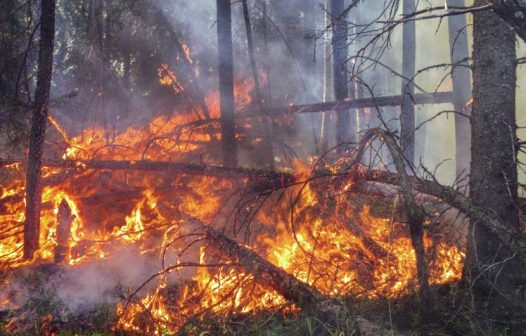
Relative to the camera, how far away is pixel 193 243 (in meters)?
5.45

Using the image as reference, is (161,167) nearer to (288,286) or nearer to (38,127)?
(38,127)

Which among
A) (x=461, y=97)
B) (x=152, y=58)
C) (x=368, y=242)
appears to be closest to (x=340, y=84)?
(x=461, y=97)

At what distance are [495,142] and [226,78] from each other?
5855 millimetres

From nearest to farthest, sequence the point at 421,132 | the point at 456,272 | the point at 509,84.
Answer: the point at 509,84 < the point at 456,272 < the point at 421,132

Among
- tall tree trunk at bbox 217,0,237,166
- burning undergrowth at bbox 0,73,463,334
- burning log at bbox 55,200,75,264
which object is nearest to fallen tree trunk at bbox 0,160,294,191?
burning undergrowth at bbox 0,73,463,334

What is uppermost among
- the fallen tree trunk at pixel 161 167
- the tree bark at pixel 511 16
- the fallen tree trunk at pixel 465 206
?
the tree bark at pixel 511 16

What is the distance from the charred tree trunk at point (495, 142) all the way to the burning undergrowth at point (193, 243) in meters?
0.59

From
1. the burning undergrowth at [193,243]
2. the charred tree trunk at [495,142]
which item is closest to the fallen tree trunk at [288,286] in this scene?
the burning undergrowth at [193,243]

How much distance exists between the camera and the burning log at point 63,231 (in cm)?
613

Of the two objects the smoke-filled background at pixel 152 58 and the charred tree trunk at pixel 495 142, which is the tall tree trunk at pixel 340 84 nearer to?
the smoke-filled background at pixel 152 58

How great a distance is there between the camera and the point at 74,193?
7.13 meters

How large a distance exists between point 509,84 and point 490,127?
1.72ft

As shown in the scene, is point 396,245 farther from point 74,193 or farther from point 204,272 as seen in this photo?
point 74,193

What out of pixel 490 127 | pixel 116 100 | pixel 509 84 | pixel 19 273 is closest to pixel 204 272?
pixel 19 273
